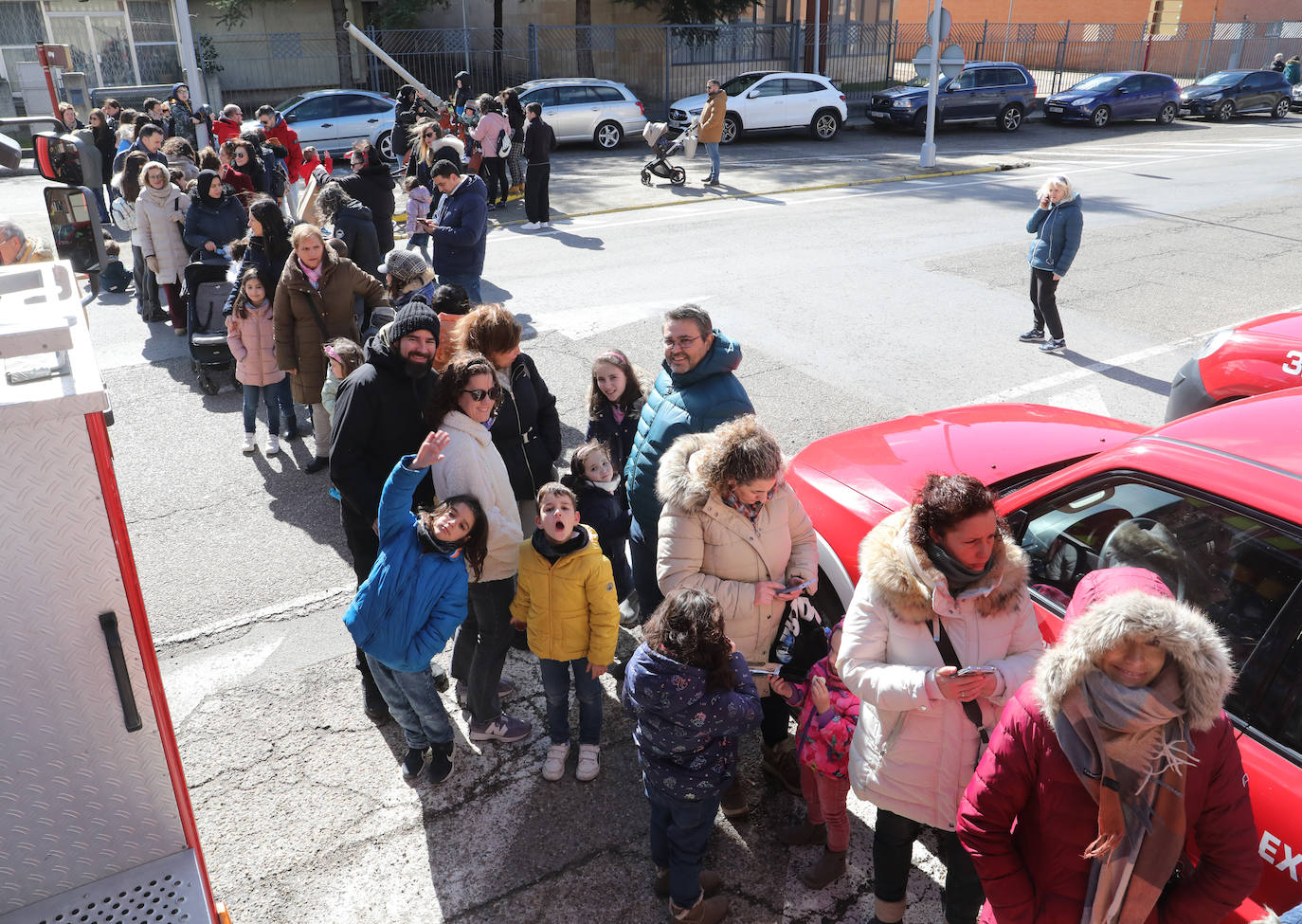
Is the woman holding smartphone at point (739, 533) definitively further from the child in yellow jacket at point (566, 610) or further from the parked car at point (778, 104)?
the parked car at point (778, 104)

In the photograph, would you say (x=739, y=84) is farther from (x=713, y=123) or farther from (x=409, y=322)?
(x=409, y=322)

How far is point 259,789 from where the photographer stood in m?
4.27

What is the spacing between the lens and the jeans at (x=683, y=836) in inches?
134

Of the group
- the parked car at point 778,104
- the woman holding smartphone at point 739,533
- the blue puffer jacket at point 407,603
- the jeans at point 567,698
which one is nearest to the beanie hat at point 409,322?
the blue puffer jacket at point 407,603

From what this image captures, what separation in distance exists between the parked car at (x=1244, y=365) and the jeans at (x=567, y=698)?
4.46m

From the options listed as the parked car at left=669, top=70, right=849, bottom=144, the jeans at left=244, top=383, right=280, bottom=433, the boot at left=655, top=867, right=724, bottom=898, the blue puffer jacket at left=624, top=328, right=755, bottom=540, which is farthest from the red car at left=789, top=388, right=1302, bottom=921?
the parked car at left=669, top=70, right=849, bottom=144

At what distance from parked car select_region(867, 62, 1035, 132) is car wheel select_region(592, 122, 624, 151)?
7.45 metres

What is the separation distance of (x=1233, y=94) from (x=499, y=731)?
3209cm

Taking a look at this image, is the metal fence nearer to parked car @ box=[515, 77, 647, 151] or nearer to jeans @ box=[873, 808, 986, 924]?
parked car @ box=[515, 77, 647, 151]

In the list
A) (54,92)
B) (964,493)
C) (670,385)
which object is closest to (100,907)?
(964,493)

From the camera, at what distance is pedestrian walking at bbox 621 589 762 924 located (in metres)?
3.28

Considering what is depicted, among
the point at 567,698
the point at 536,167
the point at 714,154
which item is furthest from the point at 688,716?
the point at 714,154

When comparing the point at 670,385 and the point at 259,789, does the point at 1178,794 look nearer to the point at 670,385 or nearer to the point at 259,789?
the point at 670,385

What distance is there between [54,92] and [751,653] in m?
22.5
